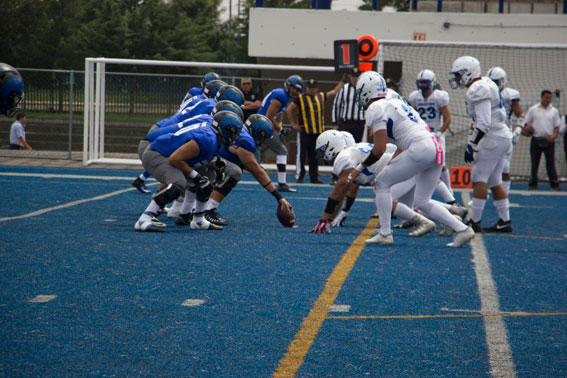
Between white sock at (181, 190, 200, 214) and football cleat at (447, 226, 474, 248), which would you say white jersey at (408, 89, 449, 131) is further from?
white sock at (181, 190, 200, 214)

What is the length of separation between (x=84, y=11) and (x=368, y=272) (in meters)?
35.1

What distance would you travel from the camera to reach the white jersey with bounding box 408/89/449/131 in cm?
1023

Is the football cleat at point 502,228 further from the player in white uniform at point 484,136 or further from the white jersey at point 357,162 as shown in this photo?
the white jersey at point 357,162

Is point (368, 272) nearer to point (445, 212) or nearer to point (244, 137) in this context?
point (445, 212)

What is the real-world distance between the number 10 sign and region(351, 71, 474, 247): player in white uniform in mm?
6565

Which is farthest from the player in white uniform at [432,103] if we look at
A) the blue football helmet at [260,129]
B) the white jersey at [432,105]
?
the blue football helmet at [260,129]

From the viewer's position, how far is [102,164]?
1650 cm

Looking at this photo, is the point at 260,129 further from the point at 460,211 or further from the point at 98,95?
the point at 98,95

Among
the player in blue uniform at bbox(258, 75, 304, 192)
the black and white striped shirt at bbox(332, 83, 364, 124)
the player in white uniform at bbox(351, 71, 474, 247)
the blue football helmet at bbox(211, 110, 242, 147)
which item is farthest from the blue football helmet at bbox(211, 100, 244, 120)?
the black and white striped shirt at bbox(332, 83, 364, 124)

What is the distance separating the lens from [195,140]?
→ 7.08 m

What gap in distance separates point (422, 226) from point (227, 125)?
7.80 ft

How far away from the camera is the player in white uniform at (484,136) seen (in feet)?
26.5

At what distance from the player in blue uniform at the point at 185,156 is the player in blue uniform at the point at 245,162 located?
422mm

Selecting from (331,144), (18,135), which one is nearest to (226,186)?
(331,144)
